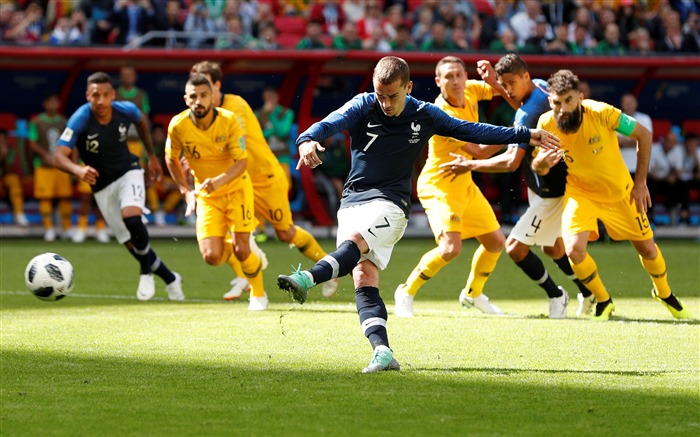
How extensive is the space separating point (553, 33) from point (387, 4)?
3.18 m

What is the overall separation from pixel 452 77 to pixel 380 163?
113 inches

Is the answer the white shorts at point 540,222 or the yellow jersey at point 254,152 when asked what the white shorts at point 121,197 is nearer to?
the yellow jersey at point 254,152

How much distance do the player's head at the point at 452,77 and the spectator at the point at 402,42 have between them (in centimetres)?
997

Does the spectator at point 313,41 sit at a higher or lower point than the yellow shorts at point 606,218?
lower

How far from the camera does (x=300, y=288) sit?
21.5ft

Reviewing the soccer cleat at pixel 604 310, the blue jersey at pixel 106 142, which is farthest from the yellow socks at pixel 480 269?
the blue jersey at pixel 106 142

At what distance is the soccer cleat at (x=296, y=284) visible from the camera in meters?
6.52

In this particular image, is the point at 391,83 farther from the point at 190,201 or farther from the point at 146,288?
the point at 146,288

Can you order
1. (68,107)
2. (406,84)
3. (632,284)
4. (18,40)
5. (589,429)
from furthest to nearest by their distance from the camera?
(68,107) < (18,40) < (632,284) < (406,84) < (589,429)

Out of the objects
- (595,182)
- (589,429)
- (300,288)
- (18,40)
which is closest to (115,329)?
(300,288)

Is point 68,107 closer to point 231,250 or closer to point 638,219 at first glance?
point 231,250

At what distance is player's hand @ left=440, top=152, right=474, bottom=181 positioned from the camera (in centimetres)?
960

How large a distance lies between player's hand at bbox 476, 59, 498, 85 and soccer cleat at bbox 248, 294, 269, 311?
2.75 m

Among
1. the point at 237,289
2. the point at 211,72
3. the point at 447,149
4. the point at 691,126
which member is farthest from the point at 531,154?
the point at 691,126
